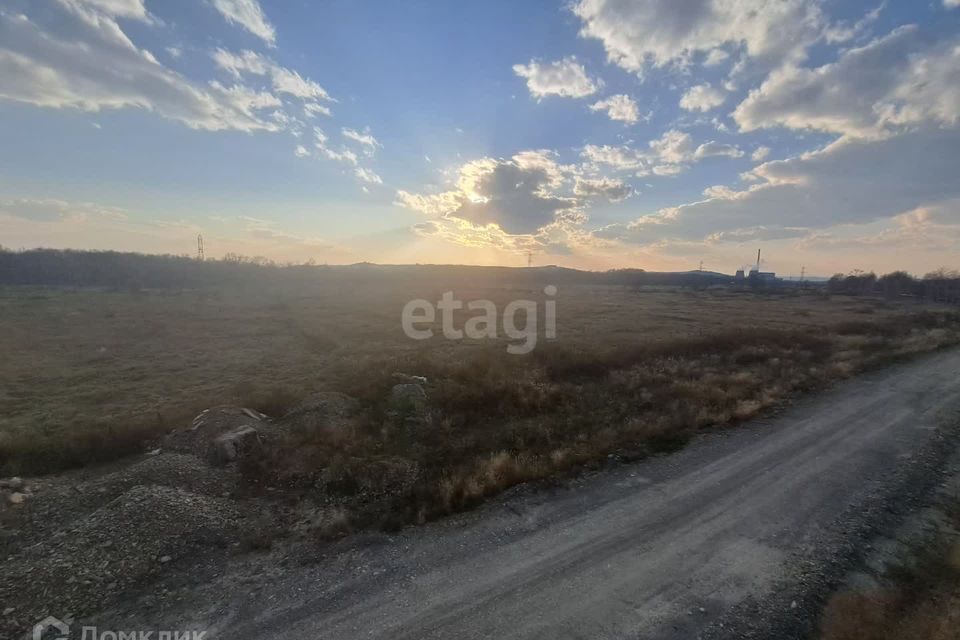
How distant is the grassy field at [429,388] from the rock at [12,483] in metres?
0.78

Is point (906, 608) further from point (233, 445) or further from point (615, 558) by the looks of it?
point (233, 445)

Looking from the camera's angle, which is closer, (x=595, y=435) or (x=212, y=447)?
(x=212, y=447)

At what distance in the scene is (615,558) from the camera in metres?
7.45

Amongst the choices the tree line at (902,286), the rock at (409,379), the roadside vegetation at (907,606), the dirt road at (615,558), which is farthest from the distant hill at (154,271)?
the roadside vegetation at (907,606)

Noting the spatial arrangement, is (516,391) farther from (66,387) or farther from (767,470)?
(66,387)

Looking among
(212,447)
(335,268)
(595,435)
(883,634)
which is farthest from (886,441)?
(335,268)

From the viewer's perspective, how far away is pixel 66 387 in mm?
19641

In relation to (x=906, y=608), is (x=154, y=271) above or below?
above

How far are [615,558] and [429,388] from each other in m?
11.0

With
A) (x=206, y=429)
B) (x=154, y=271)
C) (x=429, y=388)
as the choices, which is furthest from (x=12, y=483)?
(x=154, y=271)

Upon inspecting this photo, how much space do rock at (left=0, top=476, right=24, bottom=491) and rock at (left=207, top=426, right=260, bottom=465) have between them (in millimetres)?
3770

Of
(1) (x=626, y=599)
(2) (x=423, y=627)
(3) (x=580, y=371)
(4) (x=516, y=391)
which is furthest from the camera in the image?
(3) (x=580, y=371)

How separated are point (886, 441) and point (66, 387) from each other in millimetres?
31461

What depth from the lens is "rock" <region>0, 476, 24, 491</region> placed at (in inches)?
389
